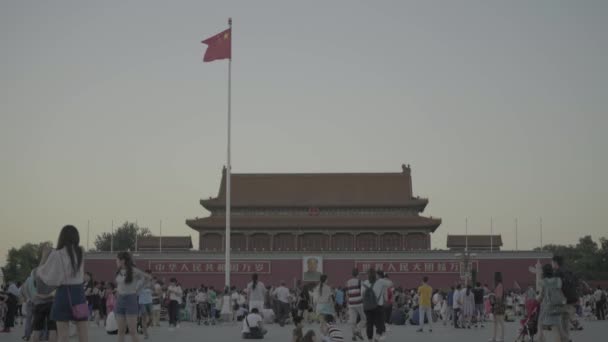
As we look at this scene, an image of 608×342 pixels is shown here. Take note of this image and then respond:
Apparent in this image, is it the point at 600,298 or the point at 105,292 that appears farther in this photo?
the point at 600,298

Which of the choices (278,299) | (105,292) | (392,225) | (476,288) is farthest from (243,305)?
(392,225)

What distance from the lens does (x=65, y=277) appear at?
7.97 metres

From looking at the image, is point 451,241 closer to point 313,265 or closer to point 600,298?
point 313,265

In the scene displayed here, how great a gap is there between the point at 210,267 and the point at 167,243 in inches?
276

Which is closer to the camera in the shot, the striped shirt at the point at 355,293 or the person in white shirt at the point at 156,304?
the striped shirt at the point at 355,293

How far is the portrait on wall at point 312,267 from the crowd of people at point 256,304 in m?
14.2

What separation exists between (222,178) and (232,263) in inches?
325

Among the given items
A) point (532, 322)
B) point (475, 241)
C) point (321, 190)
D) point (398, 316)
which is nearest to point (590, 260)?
point (475, 241)

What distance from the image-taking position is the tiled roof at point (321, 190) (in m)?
47.2

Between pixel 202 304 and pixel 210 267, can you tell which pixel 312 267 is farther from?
pixel 202 304

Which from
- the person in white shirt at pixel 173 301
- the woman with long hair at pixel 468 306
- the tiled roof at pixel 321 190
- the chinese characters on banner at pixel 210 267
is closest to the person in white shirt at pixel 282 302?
the person in white shirt at pixel 173 301

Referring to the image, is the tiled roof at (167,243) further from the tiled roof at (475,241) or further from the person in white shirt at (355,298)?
the person in white shirt at (355,298)

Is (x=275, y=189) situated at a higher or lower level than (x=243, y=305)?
higher

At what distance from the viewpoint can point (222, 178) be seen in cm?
5022
